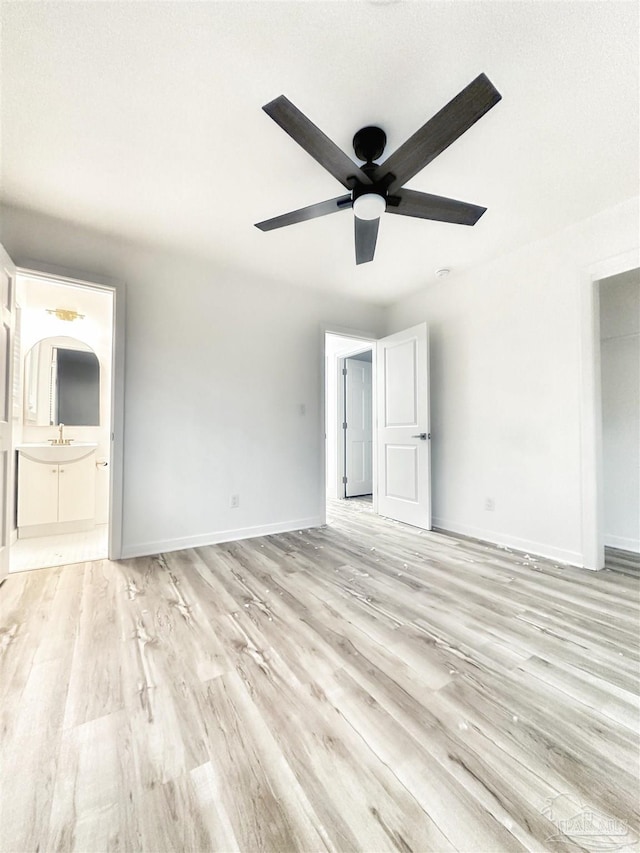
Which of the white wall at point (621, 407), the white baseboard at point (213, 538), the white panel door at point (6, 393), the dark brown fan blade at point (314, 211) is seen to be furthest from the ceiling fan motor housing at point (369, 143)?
the white baseboard at point (213, 538)

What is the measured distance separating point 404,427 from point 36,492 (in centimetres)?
376

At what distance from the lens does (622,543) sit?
3111mm

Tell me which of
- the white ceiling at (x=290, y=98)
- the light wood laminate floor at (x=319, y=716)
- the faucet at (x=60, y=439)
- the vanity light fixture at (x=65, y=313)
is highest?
the white ceiling at (x=290, y=98)

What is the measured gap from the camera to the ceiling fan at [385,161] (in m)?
1.27

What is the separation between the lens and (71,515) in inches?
138

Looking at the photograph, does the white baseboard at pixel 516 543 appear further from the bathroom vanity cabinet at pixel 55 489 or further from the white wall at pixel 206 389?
the bathroom vanity cabinet at pixel 55 489

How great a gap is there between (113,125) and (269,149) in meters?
0.79

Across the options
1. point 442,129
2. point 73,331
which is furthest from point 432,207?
point 73,331

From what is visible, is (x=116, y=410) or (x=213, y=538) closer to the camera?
(x=116, y=410)

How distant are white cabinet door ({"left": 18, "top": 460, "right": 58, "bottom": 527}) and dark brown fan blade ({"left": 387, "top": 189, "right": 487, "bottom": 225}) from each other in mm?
3784

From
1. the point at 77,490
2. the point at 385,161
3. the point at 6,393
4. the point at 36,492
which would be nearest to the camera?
the point at 385,161

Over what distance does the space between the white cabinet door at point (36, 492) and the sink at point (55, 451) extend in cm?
5

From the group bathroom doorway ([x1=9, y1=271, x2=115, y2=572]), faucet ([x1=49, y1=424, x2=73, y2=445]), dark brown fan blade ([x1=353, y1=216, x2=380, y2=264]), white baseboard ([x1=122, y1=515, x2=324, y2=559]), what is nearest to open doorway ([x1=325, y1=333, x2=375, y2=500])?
white baseboard ([x1=122, y1=515, x2=324, y2=559])

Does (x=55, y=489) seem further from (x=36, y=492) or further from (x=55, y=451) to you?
(x=55, y=451)
